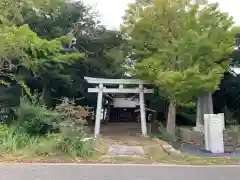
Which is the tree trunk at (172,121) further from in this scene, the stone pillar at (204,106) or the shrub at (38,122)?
the shrub at (38,122)

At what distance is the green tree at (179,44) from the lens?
12914 millimetres

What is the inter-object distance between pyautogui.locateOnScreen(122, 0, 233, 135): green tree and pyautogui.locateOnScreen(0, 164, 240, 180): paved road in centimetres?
515

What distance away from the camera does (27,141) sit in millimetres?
9961

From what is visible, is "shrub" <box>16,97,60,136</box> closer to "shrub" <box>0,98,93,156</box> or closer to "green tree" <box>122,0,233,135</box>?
"shrub" <box>0,98,93,156</box>

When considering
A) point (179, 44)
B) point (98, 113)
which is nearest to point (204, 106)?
point (179, 44)

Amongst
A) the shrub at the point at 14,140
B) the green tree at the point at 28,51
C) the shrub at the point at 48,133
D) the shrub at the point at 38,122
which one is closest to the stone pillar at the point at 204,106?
the green tree at the point at 28,51

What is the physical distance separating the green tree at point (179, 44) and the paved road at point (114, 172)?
515 cm

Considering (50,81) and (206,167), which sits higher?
(50,81)

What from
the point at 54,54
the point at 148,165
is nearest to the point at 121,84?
the point at 54,54

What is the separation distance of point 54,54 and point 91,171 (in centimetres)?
742

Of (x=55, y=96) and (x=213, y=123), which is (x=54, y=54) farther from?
(x=213, y=123)

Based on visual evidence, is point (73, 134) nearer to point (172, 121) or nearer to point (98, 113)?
point (98, 113)

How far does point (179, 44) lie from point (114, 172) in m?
7.01

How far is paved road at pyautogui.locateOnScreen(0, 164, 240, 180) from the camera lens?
679 centimetres
